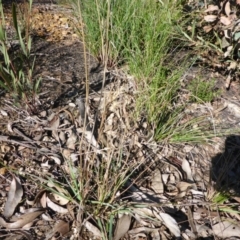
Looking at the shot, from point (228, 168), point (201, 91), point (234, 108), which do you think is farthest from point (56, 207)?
point (234, 108)

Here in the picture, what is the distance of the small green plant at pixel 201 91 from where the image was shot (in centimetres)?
201

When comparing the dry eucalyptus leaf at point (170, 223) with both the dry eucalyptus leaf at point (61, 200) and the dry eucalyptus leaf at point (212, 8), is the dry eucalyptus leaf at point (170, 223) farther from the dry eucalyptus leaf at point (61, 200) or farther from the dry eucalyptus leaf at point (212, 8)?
the dry eucalyptus leaf at point (212, 8)

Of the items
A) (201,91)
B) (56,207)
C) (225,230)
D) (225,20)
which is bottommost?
(225,230)

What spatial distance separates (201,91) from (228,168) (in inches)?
20.2

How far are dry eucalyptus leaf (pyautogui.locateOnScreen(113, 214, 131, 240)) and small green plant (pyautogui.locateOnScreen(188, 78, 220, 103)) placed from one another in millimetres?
880

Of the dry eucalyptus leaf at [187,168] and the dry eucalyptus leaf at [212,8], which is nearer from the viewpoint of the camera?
the dry eucalyptus leaf at [187,168]

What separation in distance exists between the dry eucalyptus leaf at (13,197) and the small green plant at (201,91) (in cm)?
111

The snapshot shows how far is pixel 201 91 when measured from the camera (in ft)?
6.63

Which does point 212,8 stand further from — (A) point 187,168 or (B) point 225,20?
(A) point 187,168

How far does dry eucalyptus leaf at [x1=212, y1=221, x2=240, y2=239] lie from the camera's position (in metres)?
1.49

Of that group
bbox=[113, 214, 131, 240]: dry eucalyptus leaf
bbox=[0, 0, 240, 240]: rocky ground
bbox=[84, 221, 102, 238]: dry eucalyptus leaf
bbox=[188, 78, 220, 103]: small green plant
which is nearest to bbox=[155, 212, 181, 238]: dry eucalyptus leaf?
bbox=[0, 0, 240, 240]: rocky ground

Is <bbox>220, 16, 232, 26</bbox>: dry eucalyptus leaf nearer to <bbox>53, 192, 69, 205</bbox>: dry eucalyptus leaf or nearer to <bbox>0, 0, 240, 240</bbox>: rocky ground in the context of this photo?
<bbox>0, 0, 240, 240</bbox>: rocky ground

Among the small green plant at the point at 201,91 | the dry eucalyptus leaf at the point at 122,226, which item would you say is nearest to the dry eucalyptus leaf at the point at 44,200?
the dry eucalyptus leaf at the point at 122,226

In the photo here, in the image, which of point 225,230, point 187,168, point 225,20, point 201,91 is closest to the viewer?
point 225,230
